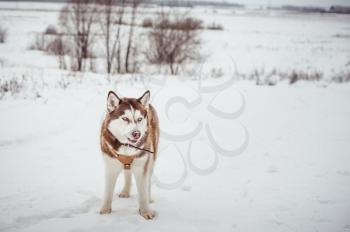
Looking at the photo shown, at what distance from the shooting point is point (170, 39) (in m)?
22.4

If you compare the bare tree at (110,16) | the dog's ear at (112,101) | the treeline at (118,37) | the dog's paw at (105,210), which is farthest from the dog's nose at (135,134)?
the bare tree at (110,16)

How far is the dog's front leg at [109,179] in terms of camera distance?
3.92 meters

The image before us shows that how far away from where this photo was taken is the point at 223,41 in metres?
35.2

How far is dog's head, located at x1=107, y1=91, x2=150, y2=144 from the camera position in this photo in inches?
139

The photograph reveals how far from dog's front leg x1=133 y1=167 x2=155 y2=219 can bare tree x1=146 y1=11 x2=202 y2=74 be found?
59.7ft

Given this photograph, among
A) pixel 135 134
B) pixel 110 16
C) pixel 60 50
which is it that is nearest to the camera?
pixel 135 134

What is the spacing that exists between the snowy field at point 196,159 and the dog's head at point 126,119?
1245 mm

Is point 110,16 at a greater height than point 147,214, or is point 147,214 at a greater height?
point 110,16

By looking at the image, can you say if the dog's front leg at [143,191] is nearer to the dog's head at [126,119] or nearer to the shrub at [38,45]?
the dog's head at [126,119]

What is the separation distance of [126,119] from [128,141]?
0.87 feet

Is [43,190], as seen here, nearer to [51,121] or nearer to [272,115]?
[51,121]

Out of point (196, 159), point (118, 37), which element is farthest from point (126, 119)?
point (118, 37)

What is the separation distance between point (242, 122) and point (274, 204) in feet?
12.8

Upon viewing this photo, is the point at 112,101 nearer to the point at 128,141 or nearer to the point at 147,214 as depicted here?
the point at 128,141
